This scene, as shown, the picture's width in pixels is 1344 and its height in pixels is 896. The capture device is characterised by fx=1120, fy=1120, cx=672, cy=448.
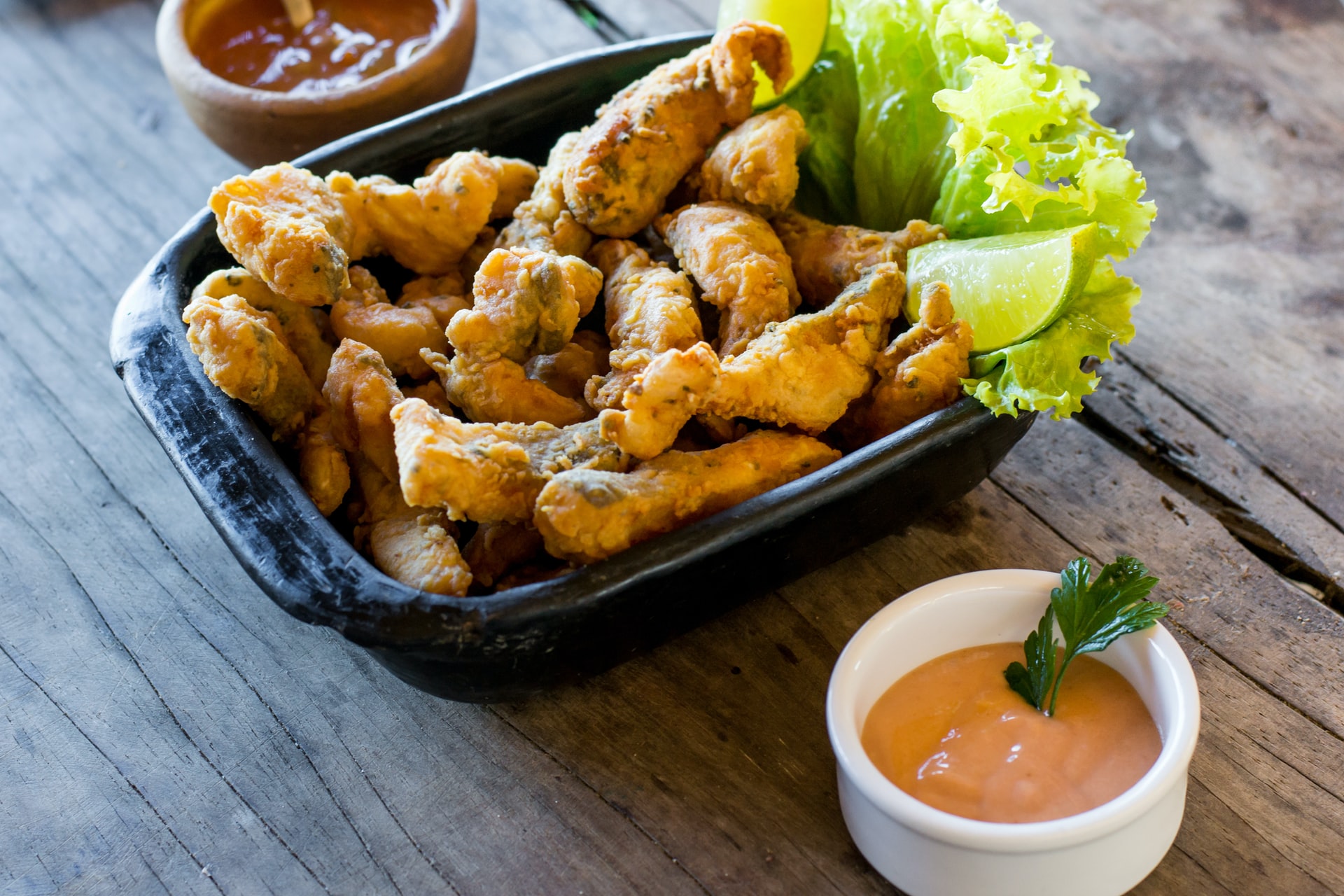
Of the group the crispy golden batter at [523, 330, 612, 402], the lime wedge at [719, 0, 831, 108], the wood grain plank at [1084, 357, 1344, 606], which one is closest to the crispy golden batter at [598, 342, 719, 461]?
the crispy golden batter at [523, 330, 612, 402]

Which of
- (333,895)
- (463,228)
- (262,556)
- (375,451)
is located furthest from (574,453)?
(333,895)

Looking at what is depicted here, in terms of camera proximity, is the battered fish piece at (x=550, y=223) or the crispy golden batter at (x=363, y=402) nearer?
the crispy golden batter at (x=363, y=402)

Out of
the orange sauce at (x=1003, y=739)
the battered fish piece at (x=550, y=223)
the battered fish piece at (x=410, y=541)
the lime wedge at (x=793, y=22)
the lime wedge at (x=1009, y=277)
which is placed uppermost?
the lime wedge at (x=793, y=22)

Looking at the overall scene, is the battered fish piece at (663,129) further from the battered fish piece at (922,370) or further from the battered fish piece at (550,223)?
the battered fish piece at (922,370)

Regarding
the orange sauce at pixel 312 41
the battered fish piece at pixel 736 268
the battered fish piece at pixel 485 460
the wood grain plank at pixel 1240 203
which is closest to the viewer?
the battered fish piece at pixel 485 460

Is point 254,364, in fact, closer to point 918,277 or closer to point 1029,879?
point 918,277

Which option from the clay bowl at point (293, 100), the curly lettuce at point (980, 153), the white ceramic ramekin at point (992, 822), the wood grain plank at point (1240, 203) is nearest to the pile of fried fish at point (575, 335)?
the curly lettuce at point (980, 153)
